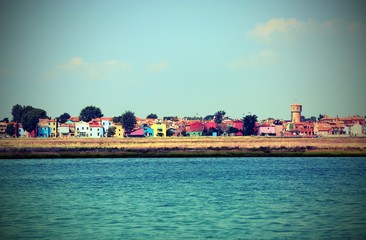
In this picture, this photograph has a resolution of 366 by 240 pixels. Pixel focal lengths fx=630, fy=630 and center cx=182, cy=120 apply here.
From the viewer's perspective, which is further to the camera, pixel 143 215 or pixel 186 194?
pixel 186 194

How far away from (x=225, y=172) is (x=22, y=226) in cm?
3666

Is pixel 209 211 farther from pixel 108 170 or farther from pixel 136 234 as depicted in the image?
pixel 108 170

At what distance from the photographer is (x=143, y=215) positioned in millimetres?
32156

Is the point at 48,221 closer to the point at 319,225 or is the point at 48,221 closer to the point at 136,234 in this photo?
the point at 136,234

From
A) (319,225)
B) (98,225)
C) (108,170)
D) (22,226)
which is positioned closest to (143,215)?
(98,225)

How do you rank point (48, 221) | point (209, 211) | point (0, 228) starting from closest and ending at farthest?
1. point (0, 228)
2. point (48, 221)
3. point (209, 211)

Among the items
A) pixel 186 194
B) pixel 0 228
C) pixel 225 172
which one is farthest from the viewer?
pixel 225 172

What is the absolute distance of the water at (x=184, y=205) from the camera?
27469mm

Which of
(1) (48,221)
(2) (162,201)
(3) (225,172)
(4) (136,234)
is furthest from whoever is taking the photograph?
(3) (225,172)

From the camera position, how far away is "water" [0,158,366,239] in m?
27.5

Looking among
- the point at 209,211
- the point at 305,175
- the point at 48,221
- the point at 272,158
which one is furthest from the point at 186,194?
the point at 272,158

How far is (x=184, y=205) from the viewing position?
118ft

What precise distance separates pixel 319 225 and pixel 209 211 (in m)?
6.85

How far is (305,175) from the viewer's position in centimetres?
5991
